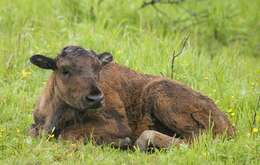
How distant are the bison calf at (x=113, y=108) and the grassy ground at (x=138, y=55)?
1.30 feet

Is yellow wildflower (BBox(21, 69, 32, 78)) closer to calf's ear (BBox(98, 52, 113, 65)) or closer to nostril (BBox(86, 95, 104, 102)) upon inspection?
calf's ear (BBox(98, 52, 113, 65))

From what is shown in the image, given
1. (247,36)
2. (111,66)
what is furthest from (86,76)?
(247,36)

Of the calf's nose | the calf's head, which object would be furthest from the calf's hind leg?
the calf's nose

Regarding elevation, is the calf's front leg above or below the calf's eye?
below

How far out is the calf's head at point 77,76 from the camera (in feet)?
30.3

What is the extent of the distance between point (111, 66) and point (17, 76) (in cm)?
226

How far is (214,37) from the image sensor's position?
1798cm

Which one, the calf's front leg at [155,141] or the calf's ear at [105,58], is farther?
the calf's ear at [105,58]

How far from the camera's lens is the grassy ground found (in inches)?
343

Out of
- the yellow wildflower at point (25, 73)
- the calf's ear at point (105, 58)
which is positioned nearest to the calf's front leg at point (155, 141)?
the calf's ear at point (105, 58)

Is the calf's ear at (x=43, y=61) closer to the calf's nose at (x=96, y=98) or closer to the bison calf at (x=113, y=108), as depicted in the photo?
the bison calf at (x=113, y=108)

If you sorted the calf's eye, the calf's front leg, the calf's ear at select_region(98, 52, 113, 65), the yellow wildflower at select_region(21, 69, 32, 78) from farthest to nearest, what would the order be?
1. the yellow wildflower at select_region(21, 69, 32, 78)
2. the calf's ear at select_region(98, 52, 113, 65)
3. the calf's eye
4. the calf's front leg

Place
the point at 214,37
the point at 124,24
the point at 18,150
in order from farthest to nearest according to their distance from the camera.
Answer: the point at 214,37 → the point at 124,24 → the point at 18,150

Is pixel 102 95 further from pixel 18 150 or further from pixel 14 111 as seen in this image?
pixel 14 111
